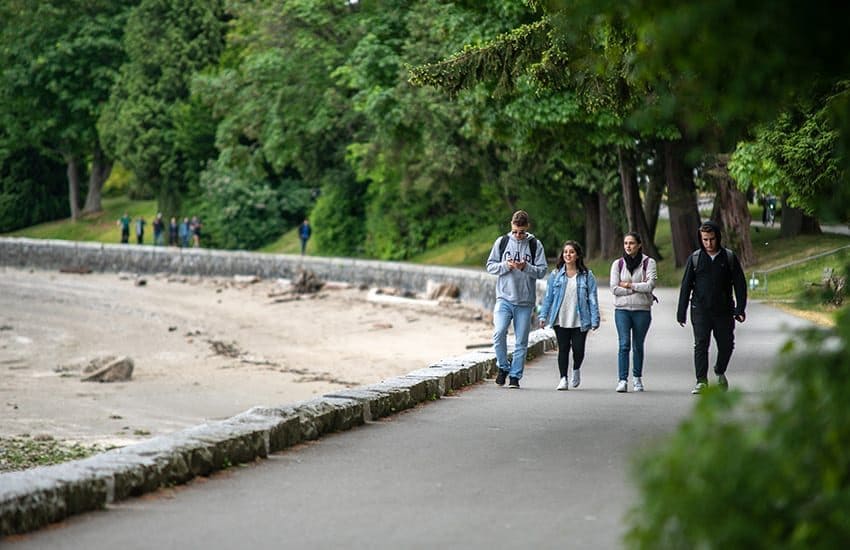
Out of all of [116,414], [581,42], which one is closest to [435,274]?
[116,414]

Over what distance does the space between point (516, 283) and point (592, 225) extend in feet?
100.0

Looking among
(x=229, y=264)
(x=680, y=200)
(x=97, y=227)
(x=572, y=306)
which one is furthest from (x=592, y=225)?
(x=97, y=227)

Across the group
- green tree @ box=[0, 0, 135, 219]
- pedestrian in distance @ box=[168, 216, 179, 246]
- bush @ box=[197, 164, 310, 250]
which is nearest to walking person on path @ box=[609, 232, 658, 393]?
bush @ box=[197, 164, 310, 250]

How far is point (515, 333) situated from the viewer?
1720 cm

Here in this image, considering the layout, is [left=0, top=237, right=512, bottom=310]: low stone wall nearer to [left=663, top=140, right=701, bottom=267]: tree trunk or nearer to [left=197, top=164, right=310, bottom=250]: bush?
[left=197, top=164, right=310, bottom=250]: bush

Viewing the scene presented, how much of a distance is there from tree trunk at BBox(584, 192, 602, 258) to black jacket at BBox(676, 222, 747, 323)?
31206mm

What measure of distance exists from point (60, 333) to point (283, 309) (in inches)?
326

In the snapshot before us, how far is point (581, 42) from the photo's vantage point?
16.8 m

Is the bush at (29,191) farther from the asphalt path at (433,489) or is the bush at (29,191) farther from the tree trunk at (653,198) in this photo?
the asphalt path at (433,489)

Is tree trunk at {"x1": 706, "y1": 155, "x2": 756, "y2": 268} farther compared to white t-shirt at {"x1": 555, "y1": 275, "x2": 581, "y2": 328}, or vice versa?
tree trunk at {"x1": 706, "y1": 155, "x2": 756, "y2": 268}

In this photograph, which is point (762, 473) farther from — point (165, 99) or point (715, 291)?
point (165, 99)

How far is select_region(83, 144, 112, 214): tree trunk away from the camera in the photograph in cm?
8066

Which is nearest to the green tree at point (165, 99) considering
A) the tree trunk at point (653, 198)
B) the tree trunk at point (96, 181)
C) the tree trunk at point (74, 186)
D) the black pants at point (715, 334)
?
the tree trunk at point (96, 181)

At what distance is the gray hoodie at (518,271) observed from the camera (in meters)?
17.0
